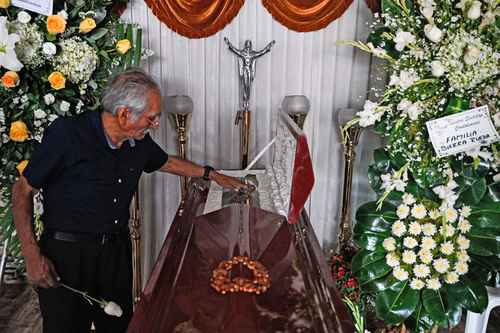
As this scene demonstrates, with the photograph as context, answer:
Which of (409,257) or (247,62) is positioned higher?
(247,62)

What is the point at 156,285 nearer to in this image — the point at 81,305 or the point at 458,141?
the point at 81,305

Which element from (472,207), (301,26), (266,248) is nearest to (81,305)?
(266,248)

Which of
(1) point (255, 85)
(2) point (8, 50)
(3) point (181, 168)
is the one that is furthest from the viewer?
(1) point (255, 85)

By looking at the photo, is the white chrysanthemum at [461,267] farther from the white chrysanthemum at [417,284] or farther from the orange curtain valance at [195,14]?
the orange curtain valance at [195,14]

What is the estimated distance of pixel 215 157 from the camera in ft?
9.69

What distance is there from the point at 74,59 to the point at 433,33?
1424mm

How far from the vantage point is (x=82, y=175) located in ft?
5.75

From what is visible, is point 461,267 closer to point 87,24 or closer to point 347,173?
point 347,173

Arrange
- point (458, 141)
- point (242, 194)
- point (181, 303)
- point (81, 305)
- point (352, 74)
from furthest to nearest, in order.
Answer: point (352, 74)
point (242, 194)
point (81, 305)
point (458, 141)
point (181, 303)

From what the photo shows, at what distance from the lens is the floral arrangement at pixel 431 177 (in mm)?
1535

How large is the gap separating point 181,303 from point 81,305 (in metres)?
0.72

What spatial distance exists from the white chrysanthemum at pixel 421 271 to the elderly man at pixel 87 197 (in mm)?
1023

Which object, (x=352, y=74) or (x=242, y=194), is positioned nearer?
(x=242, y=194)

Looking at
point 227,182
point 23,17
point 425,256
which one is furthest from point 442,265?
point 23,17
